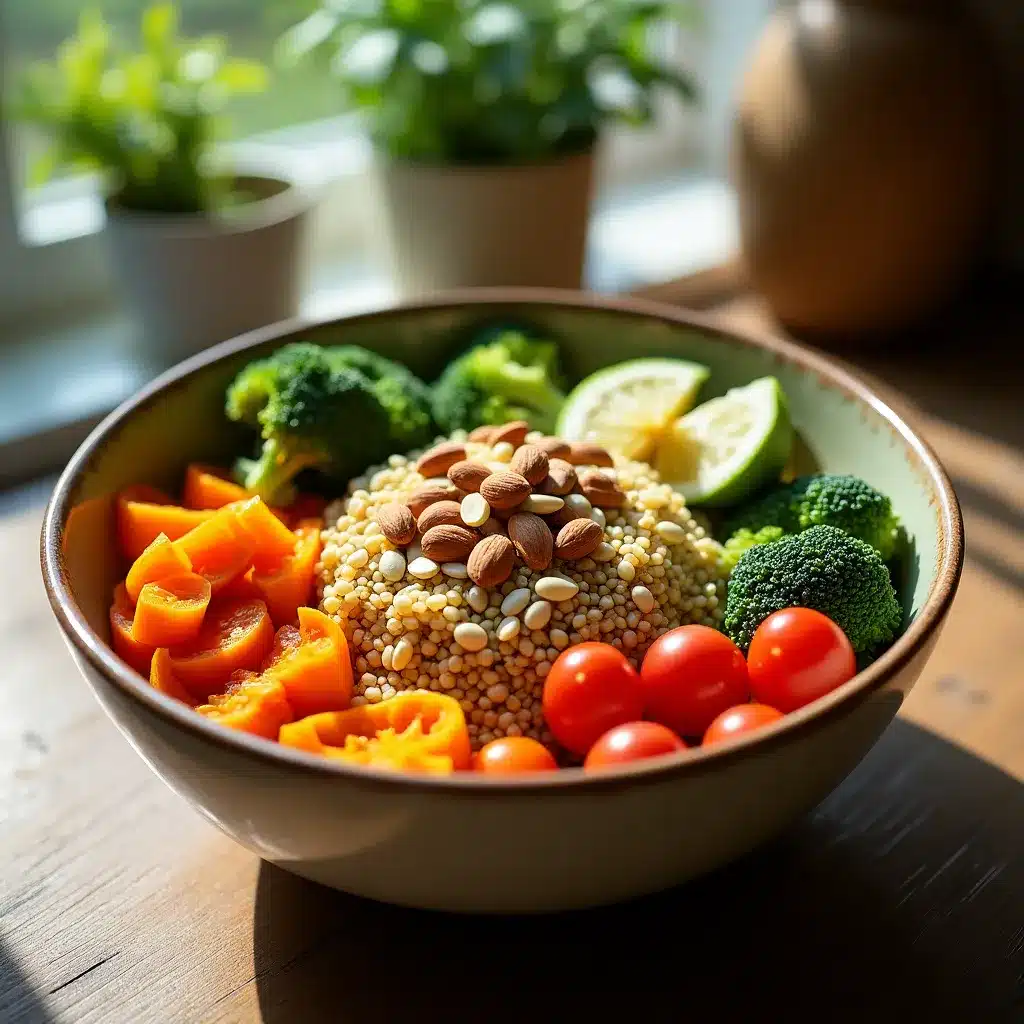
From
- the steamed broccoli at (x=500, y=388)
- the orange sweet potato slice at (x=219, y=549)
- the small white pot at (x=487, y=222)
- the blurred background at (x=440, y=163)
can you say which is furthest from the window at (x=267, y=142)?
the orange sweet potato slice at (x=219, y=549)

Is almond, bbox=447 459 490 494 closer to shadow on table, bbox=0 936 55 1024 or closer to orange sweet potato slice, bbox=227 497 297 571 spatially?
orange sweet potato slice, bbox=227 497 297 571

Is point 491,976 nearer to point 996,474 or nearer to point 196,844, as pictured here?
point 196,844

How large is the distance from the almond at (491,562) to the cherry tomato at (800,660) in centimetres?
21

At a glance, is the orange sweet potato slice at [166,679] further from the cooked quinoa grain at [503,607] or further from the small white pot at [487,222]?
the small white pot at [487,222]

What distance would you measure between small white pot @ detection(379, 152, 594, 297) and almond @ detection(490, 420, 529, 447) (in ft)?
2.29

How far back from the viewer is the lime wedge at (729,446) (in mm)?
1158

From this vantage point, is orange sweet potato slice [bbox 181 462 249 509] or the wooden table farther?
orange sweet potato slice [bbox 181 462 249 509]

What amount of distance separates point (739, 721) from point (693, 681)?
0.07m

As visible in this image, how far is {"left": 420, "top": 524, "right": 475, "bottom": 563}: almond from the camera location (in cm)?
99

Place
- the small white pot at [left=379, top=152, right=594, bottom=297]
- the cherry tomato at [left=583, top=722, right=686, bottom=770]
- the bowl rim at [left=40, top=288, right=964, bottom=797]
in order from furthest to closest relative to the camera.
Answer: the small white pot at [left=379, top=152, right=594, bottom=297] < the cherry tomato at [left=583, top=722, right=686, bottom=770] < the bowl rim at [left=40, top=288, right=964, bottom=797]

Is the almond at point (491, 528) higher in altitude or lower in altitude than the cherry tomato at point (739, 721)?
higher

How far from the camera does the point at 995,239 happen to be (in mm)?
2111

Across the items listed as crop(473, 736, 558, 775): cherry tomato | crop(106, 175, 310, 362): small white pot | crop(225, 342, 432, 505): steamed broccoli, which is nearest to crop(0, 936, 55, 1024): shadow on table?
crop(473, 736, 558, 775): cherry tomato

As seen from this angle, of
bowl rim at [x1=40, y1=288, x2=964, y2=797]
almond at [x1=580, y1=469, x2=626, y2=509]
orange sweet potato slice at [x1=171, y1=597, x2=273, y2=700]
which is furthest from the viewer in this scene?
almond at [x1=580, y1=469, x2=626, y2=509]
